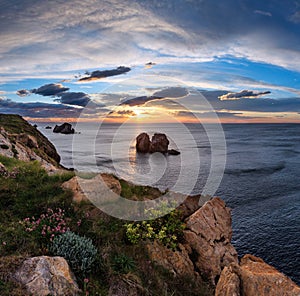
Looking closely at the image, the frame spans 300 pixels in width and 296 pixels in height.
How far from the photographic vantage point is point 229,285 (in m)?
8.66


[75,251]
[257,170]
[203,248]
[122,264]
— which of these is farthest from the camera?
[257,170]

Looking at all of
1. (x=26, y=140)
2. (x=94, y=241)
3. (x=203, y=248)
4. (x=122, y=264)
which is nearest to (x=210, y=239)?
(x=203, y=248)

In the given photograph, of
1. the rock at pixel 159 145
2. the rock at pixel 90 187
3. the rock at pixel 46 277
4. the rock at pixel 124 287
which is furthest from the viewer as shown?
the rock at pixel 159 145

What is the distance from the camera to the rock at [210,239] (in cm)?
1109

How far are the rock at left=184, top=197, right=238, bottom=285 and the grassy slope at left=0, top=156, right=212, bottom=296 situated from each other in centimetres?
189

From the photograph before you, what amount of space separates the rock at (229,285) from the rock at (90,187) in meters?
5.81

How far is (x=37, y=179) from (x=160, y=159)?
57.8 metres

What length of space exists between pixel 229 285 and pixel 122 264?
380 centimetres

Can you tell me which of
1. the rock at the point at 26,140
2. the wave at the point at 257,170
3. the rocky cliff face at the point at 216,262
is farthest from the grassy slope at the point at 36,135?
the wave at the point at 257,170

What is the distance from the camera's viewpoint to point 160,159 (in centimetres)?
7038

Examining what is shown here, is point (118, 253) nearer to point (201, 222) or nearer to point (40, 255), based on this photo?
point (40, 255)

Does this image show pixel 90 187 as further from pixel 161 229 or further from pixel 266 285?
pixel 266 285

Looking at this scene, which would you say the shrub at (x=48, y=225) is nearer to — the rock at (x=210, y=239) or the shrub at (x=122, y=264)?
the shrub at (x=122, y=264)

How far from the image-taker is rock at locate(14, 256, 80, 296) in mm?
6004
